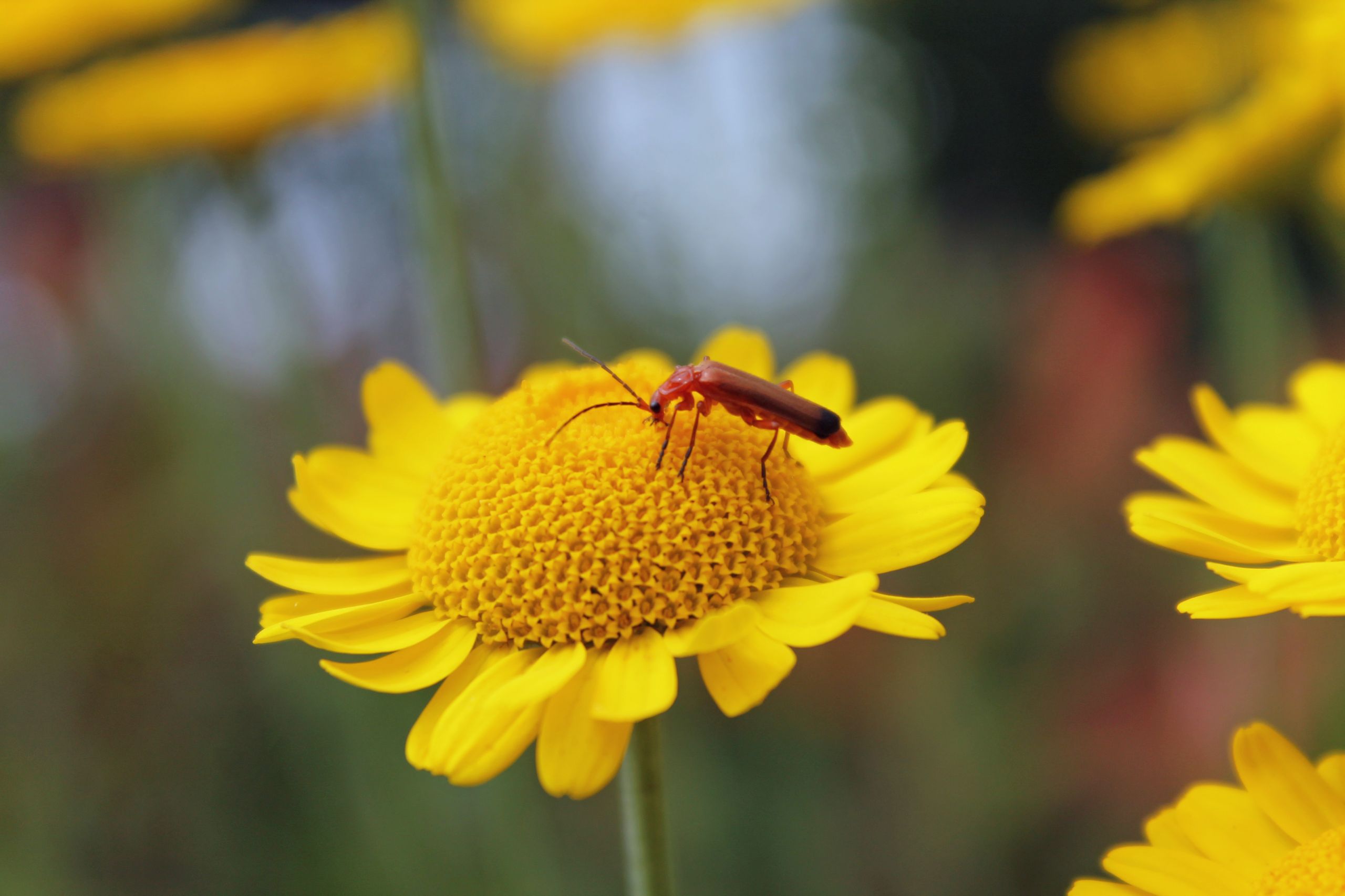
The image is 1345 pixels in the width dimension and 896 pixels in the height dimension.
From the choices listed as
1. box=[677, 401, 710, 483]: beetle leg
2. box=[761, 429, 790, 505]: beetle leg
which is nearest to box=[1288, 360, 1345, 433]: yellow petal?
box=[761, 429, 790, 505]: beetle leg

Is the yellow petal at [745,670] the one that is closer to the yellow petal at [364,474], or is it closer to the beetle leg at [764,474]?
the beetle leg at [764,474]

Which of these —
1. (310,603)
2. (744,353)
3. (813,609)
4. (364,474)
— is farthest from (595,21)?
(813,609)

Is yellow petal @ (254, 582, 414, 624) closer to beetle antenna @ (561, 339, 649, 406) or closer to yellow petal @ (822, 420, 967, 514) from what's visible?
beetle antenna @ (561, 339, 649, 406)

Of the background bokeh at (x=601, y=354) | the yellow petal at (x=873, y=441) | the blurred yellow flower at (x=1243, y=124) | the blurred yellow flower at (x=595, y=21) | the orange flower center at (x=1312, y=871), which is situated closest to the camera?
the orange flower center at (x=1312, y=871)

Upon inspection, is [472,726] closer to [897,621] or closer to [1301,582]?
[897,621]

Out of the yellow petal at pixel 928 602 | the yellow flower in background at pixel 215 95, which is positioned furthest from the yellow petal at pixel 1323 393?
the yellow flower in background at pixel 215 95
